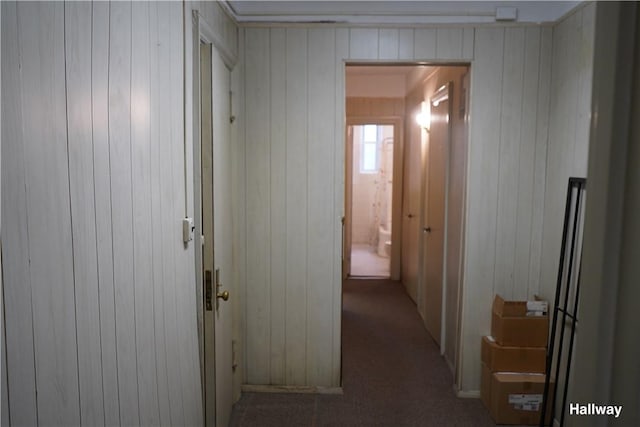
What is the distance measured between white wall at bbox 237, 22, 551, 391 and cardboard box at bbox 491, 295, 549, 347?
0.24m

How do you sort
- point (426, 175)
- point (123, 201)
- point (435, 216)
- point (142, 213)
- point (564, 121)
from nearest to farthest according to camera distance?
1. point (123, 201)
2. point (142, 213)
3. point (564, 121)
4. point (435, 216)
5. point (426, 175)

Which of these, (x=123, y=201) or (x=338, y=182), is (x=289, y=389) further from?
(x=123, y=201)

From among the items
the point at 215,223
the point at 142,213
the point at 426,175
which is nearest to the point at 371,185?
the point at 426,175

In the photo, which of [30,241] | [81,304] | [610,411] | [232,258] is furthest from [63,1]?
[232,258]

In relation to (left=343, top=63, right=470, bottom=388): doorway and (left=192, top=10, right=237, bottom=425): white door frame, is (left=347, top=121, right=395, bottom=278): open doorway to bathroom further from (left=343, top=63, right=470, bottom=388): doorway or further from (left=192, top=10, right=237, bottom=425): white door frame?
(left=192, top=10, right=237, bottom=425): white door frame

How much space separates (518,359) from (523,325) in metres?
0.20

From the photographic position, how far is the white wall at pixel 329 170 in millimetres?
2908

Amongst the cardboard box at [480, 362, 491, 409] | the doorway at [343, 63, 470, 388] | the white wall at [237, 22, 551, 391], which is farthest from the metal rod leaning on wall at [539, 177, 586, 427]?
the doorway at [343, 63, 470, 388]

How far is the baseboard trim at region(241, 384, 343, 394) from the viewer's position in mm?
3148

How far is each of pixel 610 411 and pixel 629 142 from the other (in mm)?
281

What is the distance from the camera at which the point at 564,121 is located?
2711 mm

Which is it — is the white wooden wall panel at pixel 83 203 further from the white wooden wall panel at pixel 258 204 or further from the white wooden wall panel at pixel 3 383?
the white wooden wall panel at pixel 258 204

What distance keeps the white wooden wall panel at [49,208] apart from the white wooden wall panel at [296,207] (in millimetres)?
2018

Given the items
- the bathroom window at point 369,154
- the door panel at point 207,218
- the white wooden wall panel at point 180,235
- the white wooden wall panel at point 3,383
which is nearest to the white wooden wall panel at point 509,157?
the door panel at point 207,218
